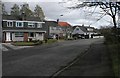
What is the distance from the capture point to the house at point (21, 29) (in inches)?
2862

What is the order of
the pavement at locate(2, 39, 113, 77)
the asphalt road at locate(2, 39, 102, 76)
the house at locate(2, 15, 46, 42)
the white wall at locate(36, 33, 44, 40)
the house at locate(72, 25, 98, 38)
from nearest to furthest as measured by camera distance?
the pavement at locate(2, 39, 113, 77), the asphalt road at locate(2, 39, 102, 76), the house at locate(2, 15, 46, 42), the white wall at locate(36, 33, 44, 40), the house at locate(72, 25, 98, 38)

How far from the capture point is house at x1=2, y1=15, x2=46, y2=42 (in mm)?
72688

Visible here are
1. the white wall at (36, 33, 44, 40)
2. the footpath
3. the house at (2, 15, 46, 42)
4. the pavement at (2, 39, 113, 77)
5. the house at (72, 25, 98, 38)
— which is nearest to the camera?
the footpath

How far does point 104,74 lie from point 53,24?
9146cm

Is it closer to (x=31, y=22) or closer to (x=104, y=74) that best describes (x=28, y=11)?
(x=31, y=22)

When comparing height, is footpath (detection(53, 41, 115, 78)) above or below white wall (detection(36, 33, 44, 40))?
below

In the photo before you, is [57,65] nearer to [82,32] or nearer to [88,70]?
[88,70]

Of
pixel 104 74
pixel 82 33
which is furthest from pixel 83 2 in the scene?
pixel 82 33

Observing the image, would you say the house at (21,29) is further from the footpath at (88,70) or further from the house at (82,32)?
the house at (82,32)

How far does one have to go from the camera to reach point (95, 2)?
63.0 feet

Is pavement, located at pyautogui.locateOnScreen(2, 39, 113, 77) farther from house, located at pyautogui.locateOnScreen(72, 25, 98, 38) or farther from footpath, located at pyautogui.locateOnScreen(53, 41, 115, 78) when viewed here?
house, located at pyautogui.locateOnScreen(72, 25, 98, 38)

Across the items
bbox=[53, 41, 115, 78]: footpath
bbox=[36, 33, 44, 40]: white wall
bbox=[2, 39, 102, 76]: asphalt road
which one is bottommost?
bbox=[2, 39, 102, 76]: asphalt road

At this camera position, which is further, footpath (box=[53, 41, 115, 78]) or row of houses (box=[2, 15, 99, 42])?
row of houses (box=[2, 15, 99, 42])

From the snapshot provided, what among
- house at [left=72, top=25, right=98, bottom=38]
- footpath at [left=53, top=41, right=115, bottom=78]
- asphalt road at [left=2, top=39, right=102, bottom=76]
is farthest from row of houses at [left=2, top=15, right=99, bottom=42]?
house at [left=72, top=25, right=98, bottom=38]
